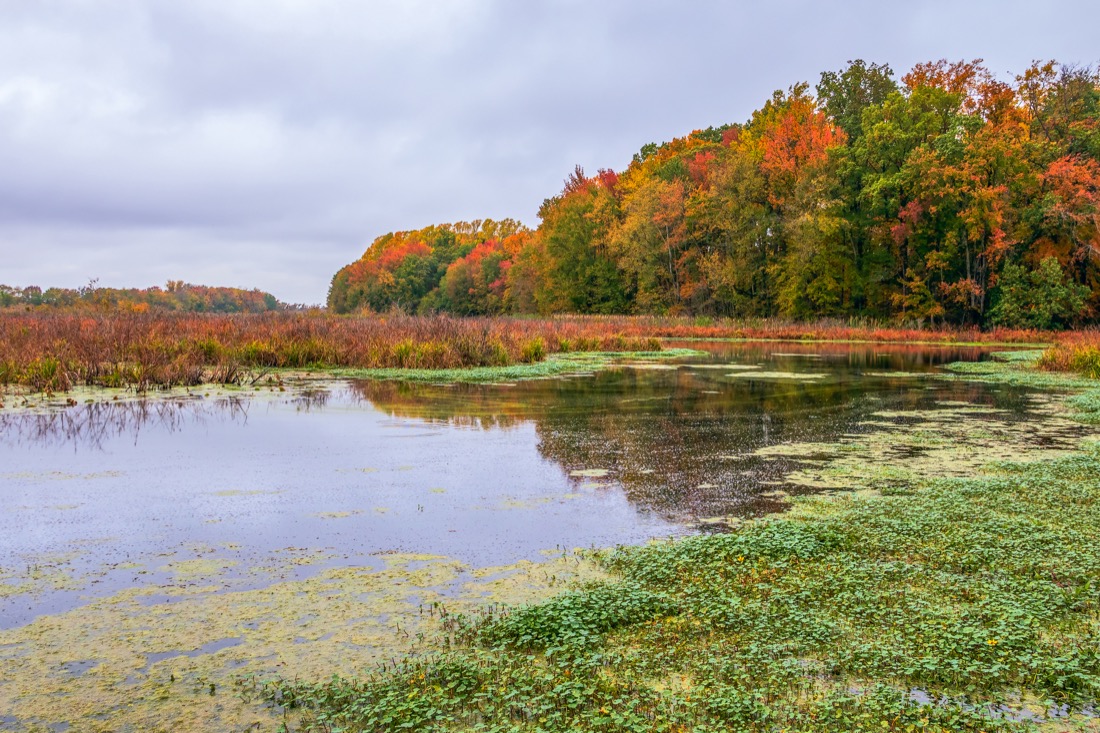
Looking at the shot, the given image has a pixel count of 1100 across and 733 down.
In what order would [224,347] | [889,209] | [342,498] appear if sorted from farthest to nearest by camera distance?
[889,209] < [224,347] < [342,498]

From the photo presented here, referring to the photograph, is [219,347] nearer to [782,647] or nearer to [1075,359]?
[782,647]

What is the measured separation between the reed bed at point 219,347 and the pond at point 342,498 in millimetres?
2044

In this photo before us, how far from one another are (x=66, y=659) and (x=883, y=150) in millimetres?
42115

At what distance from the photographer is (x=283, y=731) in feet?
8.95

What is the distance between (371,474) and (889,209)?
38.5m

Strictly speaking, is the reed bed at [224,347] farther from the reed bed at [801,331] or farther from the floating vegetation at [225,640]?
the reed bed at [801,331]

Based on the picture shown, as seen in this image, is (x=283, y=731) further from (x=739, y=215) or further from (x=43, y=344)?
(x=739, y=215)

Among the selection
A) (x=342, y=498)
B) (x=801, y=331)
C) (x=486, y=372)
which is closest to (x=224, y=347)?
(x=486, y=372)

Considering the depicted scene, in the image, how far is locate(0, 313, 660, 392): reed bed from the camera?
13461 millimetres

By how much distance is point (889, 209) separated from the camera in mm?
39781

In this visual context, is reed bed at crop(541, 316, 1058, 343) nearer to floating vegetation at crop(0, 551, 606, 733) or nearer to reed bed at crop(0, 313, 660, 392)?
reed bed at crop(0, 313, 660, 392)

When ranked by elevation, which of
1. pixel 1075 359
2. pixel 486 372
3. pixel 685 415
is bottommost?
pixel 685 415

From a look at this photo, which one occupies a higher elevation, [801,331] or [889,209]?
[889,209]

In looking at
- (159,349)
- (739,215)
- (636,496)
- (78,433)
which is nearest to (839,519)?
(636,496)
